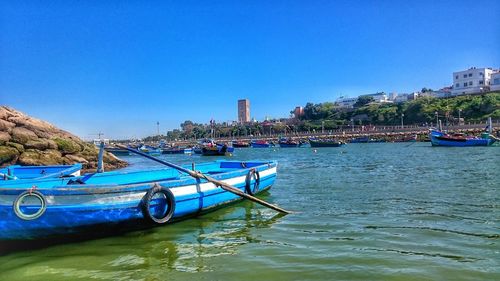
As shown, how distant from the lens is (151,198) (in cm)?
1102

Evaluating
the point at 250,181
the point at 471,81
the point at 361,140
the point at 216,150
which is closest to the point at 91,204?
the point at 250,181

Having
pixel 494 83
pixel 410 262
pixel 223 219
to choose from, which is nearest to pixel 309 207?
pixel 223 219

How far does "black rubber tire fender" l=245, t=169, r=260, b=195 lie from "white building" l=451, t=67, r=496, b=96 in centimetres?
15319

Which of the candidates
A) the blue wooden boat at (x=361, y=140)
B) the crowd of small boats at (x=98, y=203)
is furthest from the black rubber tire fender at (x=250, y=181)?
the blue wooden boat at (x=361, y=140)

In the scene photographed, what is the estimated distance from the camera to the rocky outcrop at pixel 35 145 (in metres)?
32.7

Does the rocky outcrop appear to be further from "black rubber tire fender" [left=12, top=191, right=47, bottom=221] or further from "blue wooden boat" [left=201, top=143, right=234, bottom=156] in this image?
"blue wooden boat" [left=201, top=143, right=234, bottom=156]

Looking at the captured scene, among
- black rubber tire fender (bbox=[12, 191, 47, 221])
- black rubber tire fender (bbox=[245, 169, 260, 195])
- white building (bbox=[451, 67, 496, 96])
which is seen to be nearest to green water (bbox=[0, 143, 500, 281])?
black rubber tire fender (bbox=[245, 169, 260, 195])

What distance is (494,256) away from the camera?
28.5ft

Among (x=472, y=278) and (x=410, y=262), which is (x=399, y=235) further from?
(x=472, y=278)

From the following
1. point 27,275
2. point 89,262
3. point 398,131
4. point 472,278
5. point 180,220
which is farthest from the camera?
point 398,131

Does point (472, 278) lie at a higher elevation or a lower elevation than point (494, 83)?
lower

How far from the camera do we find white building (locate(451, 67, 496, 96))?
150 m

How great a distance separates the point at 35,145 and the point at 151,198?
29.2 metres

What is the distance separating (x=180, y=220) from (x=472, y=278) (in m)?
8.05
